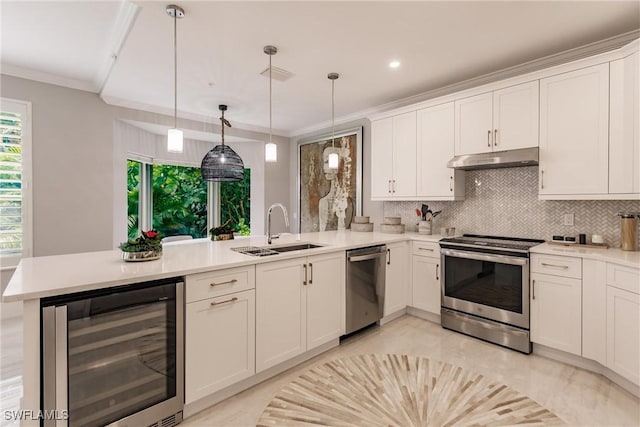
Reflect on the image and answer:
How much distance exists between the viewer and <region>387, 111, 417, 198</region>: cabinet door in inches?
148

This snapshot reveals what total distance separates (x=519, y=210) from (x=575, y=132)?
91 centimetres

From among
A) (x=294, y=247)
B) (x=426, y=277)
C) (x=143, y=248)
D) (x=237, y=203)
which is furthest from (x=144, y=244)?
(x=237, y=203)

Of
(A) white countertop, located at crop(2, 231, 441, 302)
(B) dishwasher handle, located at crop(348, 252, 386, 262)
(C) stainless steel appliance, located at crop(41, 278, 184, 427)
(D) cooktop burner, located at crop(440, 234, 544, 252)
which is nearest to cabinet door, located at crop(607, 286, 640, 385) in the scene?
(D) cooktop burner, located at crop(440, 234, 544, 252)

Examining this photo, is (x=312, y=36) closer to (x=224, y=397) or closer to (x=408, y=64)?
(x=408, y=64)

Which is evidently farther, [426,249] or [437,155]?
[437,155]

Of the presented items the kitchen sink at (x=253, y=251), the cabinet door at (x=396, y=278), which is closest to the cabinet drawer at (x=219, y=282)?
the kitchen sink at (x=253, y=251)

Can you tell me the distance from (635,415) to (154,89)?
5156 mm

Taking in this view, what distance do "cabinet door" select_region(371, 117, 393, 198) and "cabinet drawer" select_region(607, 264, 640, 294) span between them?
7.44 ft

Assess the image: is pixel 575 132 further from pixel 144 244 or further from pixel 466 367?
pixel 144 244

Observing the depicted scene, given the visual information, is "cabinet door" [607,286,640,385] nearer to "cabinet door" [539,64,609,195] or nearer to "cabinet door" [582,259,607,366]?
"cabinet door" [582,259,607,366]

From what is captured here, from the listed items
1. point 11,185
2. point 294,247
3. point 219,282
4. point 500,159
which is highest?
point 500,159

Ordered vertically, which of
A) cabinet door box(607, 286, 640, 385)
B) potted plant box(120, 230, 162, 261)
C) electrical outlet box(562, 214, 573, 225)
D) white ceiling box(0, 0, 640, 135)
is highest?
white ceiling box(0, 0, 640, 135)

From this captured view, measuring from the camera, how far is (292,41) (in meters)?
2.61

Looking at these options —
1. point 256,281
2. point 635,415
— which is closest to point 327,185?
point 256,281
